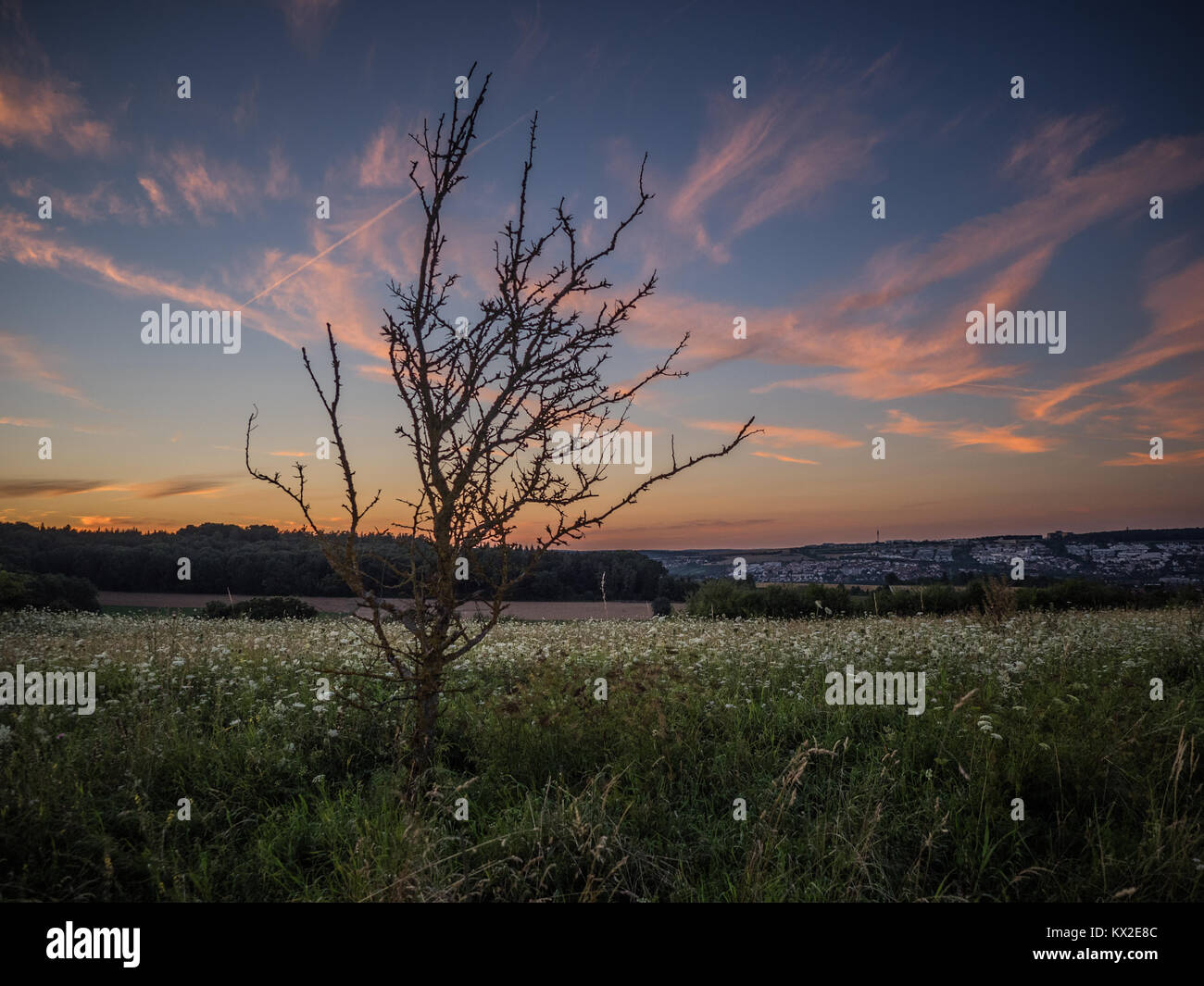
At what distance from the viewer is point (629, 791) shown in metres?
4.32

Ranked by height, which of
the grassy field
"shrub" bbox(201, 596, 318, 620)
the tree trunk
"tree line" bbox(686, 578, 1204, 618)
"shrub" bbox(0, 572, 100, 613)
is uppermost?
the tree trunk

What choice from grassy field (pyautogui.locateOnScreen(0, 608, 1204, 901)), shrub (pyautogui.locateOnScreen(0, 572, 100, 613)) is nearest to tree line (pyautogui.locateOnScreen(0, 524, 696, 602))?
shrub (pyautogui.locateOnScreen(0, 572, 100, 613))

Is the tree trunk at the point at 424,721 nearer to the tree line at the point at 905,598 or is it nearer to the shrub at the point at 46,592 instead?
the tree line at the point at 905,598

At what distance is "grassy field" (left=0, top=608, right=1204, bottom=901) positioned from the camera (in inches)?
124

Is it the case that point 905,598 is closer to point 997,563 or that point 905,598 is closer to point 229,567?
point 997,563

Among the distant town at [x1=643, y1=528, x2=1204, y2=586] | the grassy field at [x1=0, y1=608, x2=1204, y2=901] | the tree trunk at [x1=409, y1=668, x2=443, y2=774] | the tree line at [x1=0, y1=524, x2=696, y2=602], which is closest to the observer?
the grassy field at [x1=0, y1=608, x2=1204, y2=901]

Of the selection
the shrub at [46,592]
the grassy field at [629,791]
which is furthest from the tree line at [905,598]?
the shrub at [46,592]

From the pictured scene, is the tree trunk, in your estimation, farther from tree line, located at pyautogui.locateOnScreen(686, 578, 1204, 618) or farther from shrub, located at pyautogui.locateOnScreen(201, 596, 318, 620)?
shrub, located at pyautogui.locateOnScreen(201, 596, 318, 620)

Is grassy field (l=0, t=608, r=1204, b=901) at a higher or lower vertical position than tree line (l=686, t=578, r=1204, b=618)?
higher

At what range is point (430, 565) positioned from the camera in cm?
450

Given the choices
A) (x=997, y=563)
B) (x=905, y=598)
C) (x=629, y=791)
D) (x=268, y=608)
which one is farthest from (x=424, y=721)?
(x=268, y=608)

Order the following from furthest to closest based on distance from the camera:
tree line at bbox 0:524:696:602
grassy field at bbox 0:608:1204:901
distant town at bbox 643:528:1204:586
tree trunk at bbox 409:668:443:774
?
tree line at bbox 0:524:696:602 < distant town at bbox 643:528:1204:586 < tree trunk at bbox 409:668:443:774 < grassy field at bbox 0:608:1204:901
